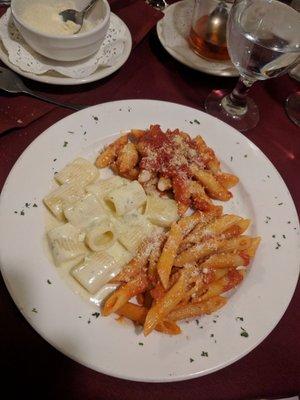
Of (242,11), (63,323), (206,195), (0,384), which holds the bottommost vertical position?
(0,384)

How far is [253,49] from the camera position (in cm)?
131

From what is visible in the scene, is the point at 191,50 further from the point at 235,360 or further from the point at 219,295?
the point at 235,360

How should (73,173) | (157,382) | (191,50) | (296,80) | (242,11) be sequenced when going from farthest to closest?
(296,80), (191,50), (242,11), (73,173), (157,382)

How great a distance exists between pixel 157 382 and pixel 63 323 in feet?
0.83

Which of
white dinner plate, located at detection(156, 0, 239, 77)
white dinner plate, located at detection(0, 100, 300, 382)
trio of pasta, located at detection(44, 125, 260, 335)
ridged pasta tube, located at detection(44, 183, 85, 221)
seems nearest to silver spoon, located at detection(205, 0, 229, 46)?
white dinner plate, located at detection(156, 0, 239, 77)

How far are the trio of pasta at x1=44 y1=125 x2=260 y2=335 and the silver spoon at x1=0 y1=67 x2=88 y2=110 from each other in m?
0.29

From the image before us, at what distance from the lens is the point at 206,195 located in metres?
1.25

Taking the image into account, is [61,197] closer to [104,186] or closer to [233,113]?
[104,186]

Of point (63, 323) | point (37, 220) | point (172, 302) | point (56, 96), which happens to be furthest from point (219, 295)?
point (56, 96)

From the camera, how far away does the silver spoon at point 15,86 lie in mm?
1402

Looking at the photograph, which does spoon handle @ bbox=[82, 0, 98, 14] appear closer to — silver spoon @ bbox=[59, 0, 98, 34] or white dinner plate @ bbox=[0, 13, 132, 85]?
silver spoon @ bbox=[59, 0, 98, 34]

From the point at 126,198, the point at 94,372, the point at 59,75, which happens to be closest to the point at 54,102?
the point at 59,75

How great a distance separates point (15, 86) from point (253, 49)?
2.71 ft

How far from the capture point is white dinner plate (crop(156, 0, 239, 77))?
5.35ft
